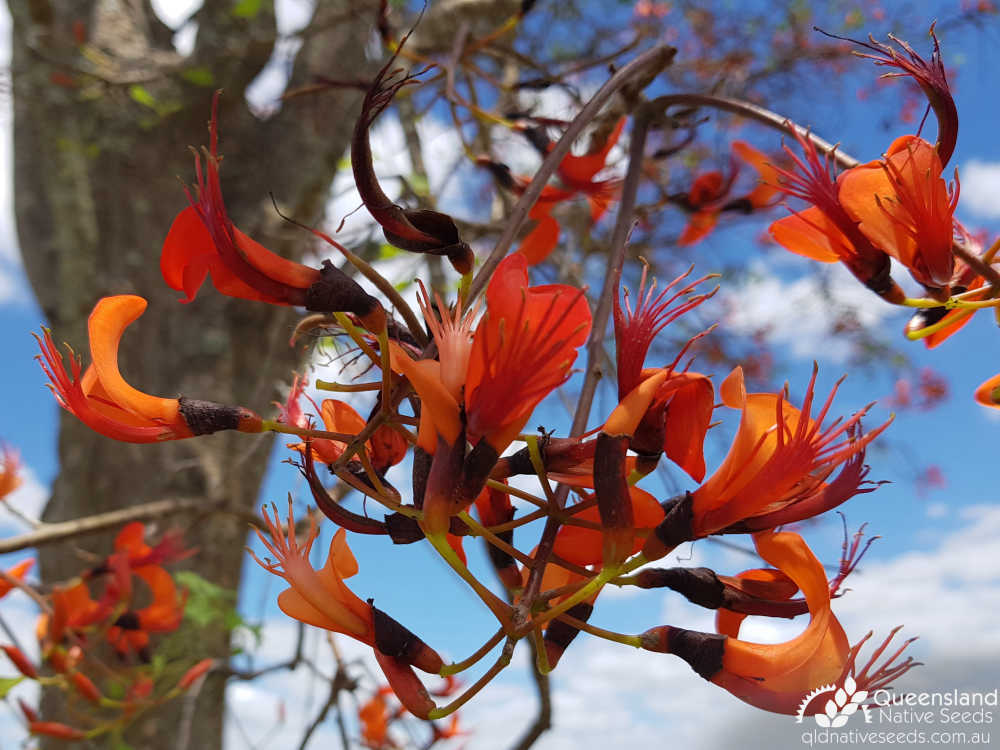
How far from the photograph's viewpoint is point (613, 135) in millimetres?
1065

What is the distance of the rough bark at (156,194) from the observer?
9.14 feet

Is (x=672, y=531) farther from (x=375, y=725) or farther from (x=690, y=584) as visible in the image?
(x=375, y=725)

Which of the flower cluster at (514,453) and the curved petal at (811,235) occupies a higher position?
the curved petal at (811,235)

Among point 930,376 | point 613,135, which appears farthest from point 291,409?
point 930,376

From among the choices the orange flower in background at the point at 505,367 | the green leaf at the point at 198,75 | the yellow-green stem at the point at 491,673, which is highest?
the green leaf at the point at 198,75

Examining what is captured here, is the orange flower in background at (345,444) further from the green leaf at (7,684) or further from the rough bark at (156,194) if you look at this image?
the rough bark at (156,194)

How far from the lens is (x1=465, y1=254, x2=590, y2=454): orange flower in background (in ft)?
1.45

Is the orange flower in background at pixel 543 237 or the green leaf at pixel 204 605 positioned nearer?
the orange flower in background at pixel 543 237

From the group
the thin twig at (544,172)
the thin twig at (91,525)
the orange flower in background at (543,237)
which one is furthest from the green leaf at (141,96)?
the thin twig at (544,172)

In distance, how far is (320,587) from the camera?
21.2 inches

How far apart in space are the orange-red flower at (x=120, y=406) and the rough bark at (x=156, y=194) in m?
2.06

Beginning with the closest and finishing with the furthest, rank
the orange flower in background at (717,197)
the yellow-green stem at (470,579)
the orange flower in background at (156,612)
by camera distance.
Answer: the yellow-green stem at (470,579)
the orange flower in background at (717,197)
the orange flower in background at (156,612)

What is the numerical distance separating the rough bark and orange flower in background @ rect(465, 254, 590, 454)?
2242 mm

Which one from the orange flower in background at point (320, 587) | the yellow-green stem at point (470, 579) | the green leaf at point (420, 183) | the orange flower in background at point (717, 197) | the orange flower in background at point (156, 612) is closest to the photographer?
the yellow-green stem at point (470, 579)
